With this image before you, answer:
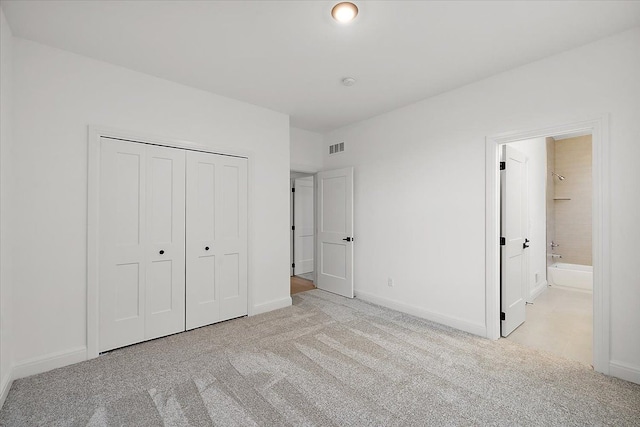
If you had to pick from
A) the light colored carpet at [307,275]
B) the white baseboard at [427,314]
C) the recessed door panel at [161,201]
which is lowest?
the light colored carpet at [307,275]

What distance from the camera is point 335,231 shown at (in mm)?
4695

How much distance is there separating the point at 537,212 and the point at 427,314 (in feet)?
9.32

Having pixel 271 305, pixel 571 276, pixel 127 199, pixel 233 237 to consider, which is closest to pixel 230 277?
pixel 233 237

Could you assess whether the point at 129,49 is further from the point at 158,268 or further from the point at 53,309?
the point at 53,309

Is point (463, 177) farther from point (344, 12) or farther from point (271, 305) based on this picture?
point (271, 305)

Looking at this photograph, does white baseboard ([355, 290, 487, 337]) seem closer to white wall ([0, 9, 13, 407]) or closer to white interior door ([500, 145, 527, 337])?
white interior door ([500, 145, 527, 337])

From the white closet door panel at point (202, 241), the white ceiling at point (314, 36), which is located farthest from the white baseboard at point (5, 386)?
the white ceiling at point (314, 36)

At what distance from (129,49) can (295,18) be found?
1.54 m

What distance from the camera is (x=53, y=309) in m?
2.42

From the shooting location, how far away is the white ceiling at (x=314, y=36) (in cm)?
198

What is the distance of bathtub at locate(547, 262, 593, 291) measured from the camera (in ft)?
15.1

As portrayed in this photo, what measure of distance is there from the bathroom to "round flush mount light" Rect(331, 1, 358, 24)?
3056 mm

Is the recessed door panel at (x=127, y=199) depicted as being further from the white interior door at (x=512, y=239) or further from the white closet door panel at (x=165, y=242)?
the white interior door at (x=512, y=239)

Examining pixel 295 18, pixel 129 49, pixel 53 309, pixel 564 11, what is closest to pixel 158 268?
pixel 53 309
